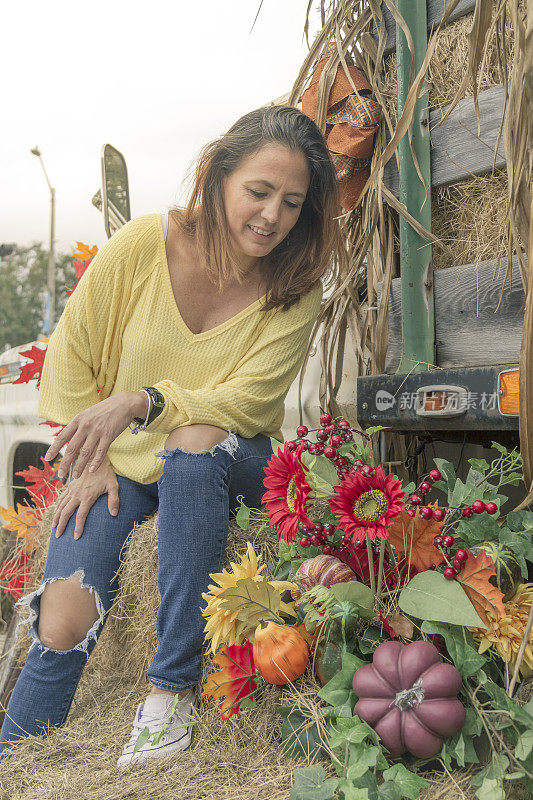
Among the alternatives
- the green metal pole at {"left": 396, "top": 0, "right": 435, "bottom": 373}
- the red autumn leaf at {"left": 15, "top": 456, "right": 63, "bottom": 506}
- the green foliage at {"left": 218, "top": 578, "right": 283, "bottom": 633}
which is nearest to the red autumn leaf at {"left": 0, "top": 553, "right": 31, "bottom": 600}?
the red autumn leaf at {"left": 15, "top": 456, "right": 63, "bottom": 506}

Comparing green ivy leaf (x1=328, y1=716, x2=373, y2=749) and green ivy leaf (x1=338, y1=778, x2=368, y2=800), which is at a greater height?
green ivy leaf (x1=328, y1=716, x2=373, y2=749)

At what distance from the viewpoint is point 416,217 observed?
1814mm

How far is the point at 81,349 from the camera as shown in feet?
6.21

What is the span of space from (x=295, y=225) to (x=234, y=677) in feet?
3.98

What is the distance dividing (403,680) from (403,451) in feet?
3.22

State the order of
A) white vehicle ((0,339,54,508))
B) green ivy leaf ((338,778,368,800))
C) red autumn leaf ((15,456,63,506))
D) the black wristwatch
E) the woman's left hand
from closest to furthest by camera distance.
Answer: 1. green ivy leaf ((338,778,368,800))
2. the woman's left hand
3. the black wristwatch
4. red autumn leaf ((15,456,63,506))
5. white vehicle ((0,339,54,508))

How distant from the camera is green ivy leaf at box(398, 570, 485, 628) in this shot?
4.02ft

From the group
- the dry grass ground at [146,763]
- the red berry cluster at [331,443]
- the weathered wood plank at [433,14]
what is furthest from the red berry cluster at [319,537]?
the weathered wood plank at [433,14]

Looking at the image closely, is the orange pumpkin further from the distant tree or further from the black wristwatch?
the distant tree

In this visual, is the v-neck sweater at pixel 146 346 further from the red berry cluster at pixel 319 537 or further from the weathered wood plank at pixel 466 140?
the weathered wood plank at pixel 466 140

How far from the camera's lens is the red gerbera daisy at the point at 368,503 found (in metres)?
1.28

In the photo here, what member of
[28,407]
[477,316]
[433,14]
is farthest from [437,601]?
[28,407]

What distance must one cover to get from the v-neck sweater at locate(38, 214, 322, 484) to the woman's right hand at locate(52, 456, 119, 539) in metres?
0.04

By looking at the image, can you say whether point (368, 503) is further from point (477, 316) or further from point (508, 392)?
point (477, 316)
